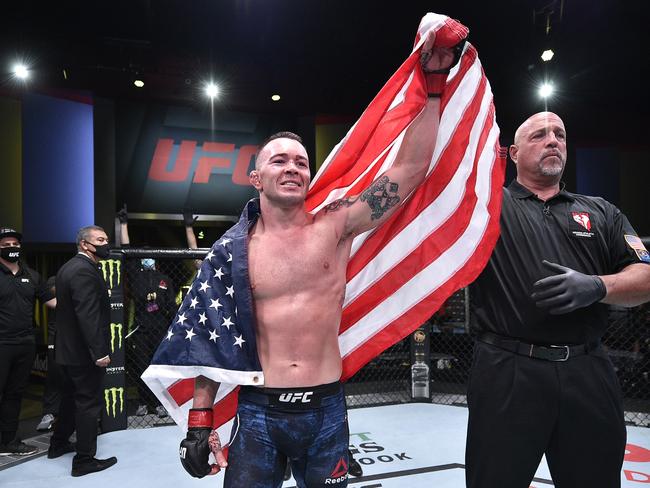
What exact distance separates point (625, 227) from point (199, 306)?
1.57m

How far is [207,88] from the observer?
7.10 meters

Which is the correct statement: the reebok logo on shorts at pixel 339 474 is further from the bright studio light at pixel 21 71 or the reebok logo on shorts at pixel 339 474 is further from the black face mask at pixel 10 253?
the bright studio light at pixel 21 71

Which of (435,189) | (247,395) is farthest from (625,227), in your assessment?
(247,395)

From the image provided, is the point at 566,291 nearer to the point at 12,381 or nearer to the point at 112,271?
the point at 112,271

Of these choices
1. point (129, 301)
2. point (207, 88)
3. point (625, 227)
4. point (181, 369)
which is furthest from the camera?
point (207, 88)

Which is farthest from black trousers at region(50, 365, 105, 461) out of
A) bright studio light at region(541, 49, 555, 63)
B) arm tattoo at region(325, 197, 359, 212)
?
bright studio light at region(541, 49, 555, 63)

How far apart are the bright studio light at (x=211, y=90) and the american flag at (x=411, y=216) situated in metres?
5.55

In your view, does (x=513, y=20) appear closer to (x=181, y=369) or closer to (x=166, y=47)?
(x=166, y=47)

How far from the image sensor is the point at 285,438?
1570 mm

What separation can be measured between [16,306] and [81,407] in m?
1.02

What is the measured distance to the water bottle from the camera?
196 inches

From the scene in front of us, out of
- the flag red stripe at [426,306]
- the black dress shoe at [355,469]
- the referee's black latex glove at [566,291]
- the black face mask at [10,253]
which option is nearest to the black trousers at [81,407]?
the black face mask at [10,253]

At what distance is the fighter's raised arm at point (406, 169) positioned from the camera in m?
1.75

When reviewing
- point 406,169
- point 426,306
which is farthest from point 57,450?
point 406,169
